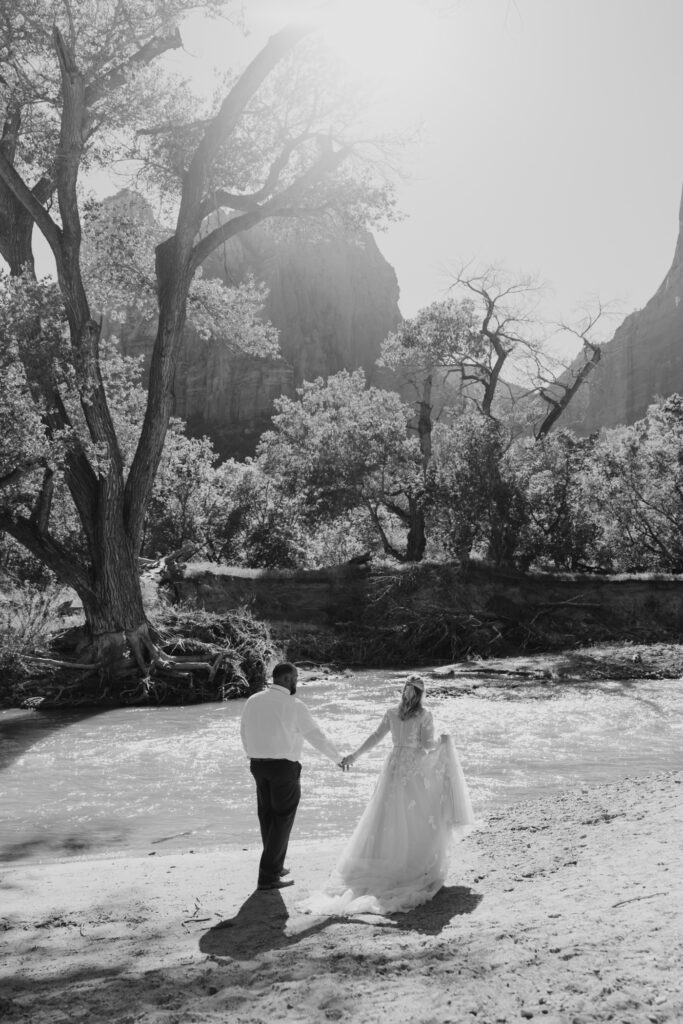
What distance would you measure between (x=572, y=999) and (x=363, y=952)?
1.28 metres

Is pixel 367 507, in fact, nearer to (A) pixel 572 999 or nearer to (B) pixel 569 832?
(B) pixel 569 832

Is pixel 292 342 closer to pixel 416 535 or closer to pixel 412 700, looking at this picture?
pixel 416 535

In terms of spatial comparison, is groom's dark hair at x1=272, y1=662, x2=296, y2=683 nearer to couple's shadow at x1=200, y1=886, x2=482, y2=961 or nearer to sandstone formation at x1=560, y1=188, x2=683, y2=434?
couple's shadow at x1=200, y1=886, x2=482, y2=961

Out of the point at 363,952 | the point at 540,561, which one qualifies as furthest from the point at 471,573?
the point at 363,952

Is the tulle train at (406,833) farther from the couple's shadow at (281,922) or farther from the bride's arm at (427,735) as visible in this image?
the couple's shadow at (281,922)

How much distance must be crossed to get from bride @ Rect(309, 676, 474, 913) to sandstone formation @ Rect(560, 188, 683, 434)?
109910mm

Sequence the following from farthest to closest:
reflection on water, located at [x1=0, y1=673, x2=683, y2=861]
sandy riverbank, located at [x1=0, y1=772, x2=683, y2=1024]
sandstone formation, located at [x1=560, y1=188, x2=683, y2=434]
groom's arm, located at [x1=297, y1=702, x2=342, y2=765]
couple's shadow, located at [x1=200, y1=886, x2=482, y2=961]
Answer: sandstone formation, located at [x1=560, y1=188, x2=683, y2=434]
reflection on water, located at [x1=0, y1=673, x2=683, y2=861]
groom's arm, located at [x1=297, y1=702, x2=342, y2=765]
couple's shadow, located at [x1=200, y1=886, x2=482, y2=961]
sandy riverbank, located at [x1=0, y1=772, x2=683, y2=1024]

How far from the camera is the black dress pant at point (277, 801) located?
21.2 feet

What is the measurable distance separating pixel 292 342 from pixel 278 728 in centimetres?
10423

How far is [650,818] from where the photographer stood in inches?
271

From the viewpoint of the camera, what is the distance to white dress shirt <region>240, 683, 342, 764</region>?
665 centimetres

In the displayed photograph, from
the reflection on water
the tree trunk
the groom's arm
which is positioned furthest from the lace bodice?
the tree trunk

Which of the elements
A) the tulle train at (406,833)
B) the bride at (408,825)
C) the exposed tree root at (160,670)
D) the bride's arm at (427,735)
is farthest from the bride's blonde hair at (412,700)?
the exposed tree root at (160,670)

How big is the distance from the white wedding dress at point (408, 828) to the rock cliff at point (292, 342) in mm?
82594
